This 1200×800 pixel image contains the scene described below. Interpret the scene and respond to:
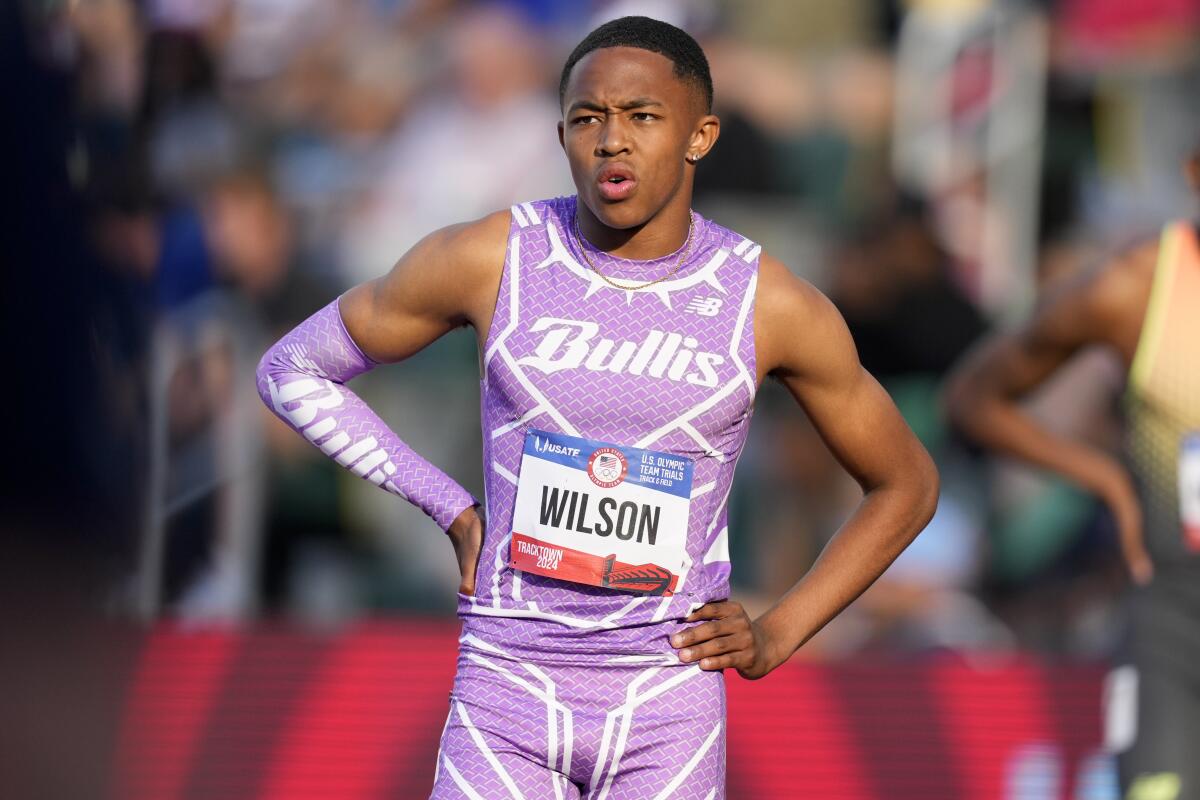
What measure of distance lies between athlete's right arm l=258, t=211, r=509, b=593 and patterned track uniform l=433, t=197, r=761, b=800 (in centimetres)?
7

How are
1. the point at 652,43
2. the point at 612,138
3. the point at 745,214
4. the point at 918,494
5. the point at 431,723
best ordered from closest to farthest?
1. the point at 612,138
2. the point at 652,43
3. the point at 918,494
4. the point at 431,723
5. the point at 745,214

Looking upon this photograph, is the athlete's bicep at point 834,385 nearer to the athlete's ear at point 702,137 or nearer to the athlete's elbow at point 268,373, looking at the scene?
the athlete's ear at point 702,137

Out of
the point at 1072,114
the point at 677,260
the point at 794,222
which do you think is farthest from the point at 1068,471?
the point at 1072,114

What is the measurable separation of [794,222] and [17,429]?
5239 mm

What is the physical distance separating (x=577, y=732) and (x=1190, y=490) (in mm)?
1762

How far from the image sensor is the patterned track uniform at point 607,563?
3.28 meters

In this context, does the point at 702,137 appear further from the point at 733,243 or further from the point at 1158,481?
the point at 1158,481

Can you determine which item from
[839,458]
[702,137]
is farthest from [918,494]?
[702,137]

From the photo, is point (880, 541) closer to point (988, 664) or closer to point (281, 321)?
point (988, 664)

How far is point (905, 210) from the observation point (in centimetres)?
760

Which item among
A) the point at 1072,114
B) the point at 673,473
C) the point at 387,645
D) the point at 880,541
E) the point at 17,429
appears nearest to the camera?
the point at 17,429

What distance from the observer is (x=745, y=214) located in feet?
25.1

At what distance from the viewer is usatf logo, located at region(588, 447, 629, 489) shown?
10.8 ft

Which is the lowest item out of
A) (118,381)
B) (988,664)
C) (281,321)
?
(988,664)
